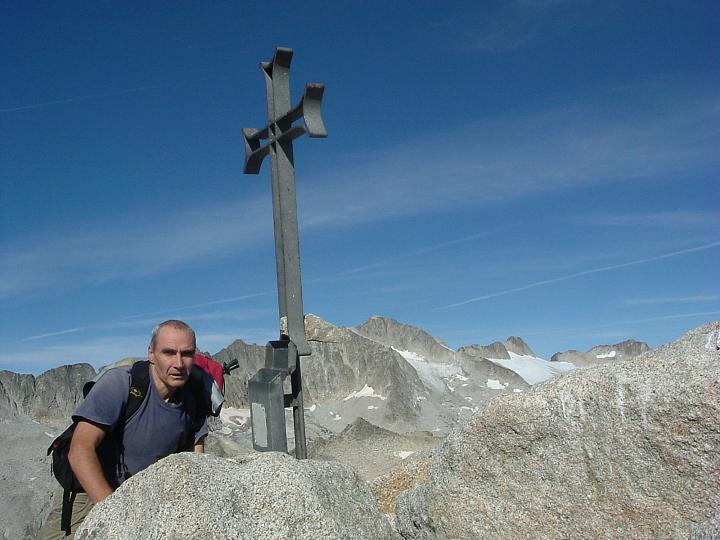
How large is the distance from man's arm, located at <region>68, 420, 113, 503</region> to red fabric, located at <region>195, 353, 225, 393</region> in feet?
3.69

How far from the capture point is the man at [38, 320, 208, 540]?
473cm

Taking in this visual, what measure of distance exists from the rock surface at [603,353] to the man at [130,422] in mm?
72983

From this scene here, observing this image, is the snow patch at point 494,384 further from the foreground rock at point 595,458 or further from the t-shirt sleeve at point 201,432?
the foreground rock at point 595,458

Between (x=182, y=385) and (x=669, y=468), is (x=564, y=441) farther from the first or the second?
(x=182, y=385)

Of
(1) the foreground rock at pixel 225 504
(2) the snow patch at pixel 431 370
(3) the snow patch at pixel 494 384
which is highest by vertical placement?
(2) the snow patch at pixel 431 370

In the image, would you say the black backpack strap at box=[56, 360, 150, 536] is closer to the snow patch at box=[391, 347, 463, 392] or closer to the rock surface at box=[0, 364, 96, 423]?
the rock surface at box=[0, 364, 96, 423]

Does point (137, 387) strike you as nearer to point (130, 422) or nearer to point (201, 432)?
point (130, 422)

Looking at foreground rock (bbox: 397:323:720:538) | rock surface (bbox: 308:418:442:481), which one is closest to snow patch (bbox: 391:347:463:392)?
rock surface (bbox: 308:418:442:481)

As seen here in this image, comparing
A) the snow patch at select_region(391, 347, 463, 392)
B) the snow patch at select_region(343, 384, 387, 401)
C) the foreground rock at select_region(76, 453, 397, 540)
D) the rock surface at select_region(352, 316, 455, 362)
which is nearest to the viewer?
the foreground rock at select_region(76, 453, 397, 540)

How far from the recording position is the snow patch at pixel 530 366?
300 ft

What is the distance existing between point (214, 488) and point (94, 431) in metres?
1.18

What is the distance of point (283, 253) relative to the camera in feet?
25.0

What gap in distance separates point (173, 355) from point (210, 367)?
116cm

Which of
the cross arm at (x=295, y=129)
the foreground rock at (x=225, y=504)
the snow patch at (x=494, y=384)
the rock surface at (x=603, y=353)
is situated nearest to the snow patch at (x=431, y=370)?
the snow patch at (x=494, y=384)
